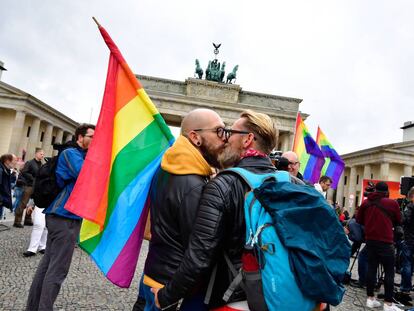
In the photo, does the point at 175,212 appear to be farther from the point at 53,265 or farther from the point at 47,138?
the point at 47,138

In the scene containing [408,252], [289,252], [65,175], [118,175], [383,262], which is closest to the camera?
[289,252]

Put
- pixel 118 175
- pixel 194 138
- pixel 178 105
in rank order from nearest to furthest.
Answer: pixel 194 138 < pixel 118 175 < pixel 178 105

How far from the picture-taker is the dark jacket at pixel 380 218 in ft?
17.1

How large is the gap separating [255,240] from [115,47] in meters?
1.76

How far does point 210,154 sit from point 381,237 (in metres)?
4.26

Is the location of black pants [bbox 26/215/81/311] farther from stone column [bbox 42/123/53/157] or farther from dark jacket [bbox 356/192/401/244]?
stone column [bbox 42/123/53/157]

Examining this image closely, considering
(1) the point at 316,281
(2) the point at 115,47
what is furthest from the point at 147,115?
(1) the point at 316,281

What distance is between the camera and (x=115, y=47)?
246 centimetres

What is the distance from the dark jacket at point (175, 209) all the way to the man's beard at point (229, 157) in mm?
104

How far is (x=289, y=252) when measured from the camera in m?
1.41

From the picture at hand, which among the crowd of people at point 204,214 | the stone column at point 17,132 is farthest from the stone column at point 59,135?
the crowd of people at point 204,214

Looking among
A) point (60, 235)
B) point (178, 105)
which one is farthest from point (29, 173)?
point (178, 105)

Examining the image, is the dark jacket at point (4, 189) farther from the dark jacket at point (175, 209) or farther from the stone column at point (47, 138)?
the stone column at point (47, 138)

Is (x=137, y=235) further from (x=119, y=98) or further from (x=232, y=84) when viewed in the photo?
(x=232, y=84)
